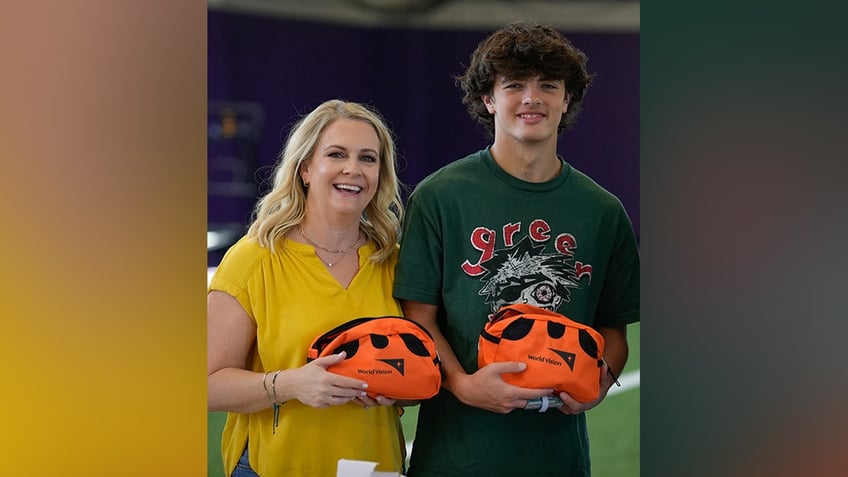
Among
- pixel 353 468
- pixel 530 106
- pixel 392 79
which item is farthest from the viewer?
pixel 392 79

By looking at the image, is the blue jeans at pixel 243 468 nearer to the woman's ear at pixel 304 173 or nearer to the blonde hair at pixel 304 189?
the blonde hair at pixel 304 189

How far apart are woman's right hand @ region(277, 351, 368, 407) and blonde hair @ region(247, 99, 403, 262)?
278mm

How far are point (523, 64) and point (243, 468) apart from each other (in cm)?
109

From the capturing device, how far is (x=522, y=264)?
76.4 inches

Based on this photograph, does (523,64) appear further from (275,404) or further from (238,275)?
(275,404)

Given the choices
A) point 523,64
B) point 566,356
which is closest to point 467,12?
point 523,64

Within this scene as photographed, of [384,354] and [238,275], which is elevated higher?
[238,275]

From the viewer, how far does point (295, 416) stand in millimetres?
1909

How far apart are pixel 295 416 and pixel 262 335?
7.5 inches

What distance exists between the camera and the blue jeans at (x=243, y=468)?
6.42 ft

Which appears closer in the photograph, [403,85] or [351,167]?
[351,167]
